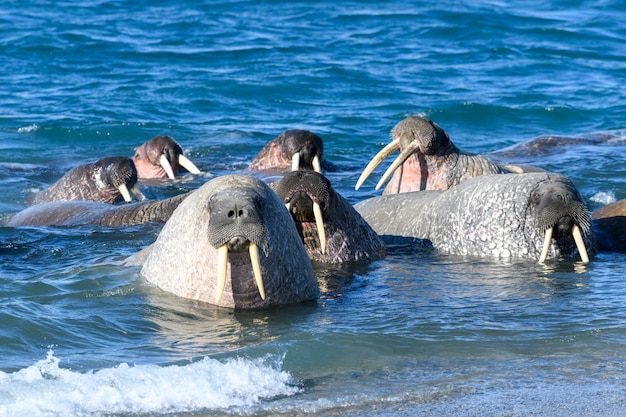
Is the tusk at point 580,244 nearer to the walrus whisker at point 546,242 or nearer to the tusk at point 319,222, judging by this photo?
the walrus whisker at point 546,242

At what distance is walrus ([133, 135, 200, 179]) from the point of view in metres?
15.1

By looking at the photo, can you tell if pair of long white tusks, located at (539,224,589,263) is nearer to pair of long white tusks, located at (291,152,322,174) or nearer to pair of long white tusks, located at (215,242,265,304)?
pair of long white tusks, located at (215,242,265,304)

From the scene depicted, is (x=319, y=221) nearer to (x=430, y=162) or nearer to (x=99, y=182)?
(x=430, y=162)

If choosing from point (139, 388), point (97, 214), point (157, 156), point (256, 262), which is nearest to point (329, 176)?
point (157, 156)

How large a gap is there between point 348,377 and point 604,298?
8.54 ft

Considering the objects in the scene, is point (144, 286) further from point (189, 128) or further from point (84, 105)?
point (84, 105)

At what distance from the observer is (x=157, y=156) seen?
15.2 metres

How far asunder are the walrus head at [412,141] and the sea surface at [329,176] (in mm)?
1399

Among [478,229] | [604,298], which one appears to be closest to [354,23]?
[478,229]

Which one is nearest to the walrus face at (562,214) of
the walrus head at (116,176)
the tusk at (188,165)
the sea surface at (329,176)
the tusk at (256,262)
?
the sea surface at (329,176)

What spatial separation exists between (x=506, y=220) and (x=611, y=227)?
1.37 m

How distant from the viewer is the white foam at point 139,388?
5.95 metres

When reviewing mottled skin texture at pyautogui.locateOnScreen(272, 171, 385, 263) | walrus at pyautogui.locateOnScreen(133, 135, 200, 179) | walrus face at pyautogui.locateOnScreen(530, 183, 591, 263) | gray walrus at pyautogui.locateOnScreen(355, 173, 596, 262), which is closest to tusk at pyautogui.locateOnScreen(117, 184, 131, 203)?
walrus at pyautogui.locateOnScreen(133, 135, 200, 179)

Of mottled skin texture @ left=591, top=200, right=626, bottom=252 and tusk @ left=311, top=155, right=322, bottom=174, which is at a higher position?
tusk @ left=311, top=155, right=322, bottom=174
